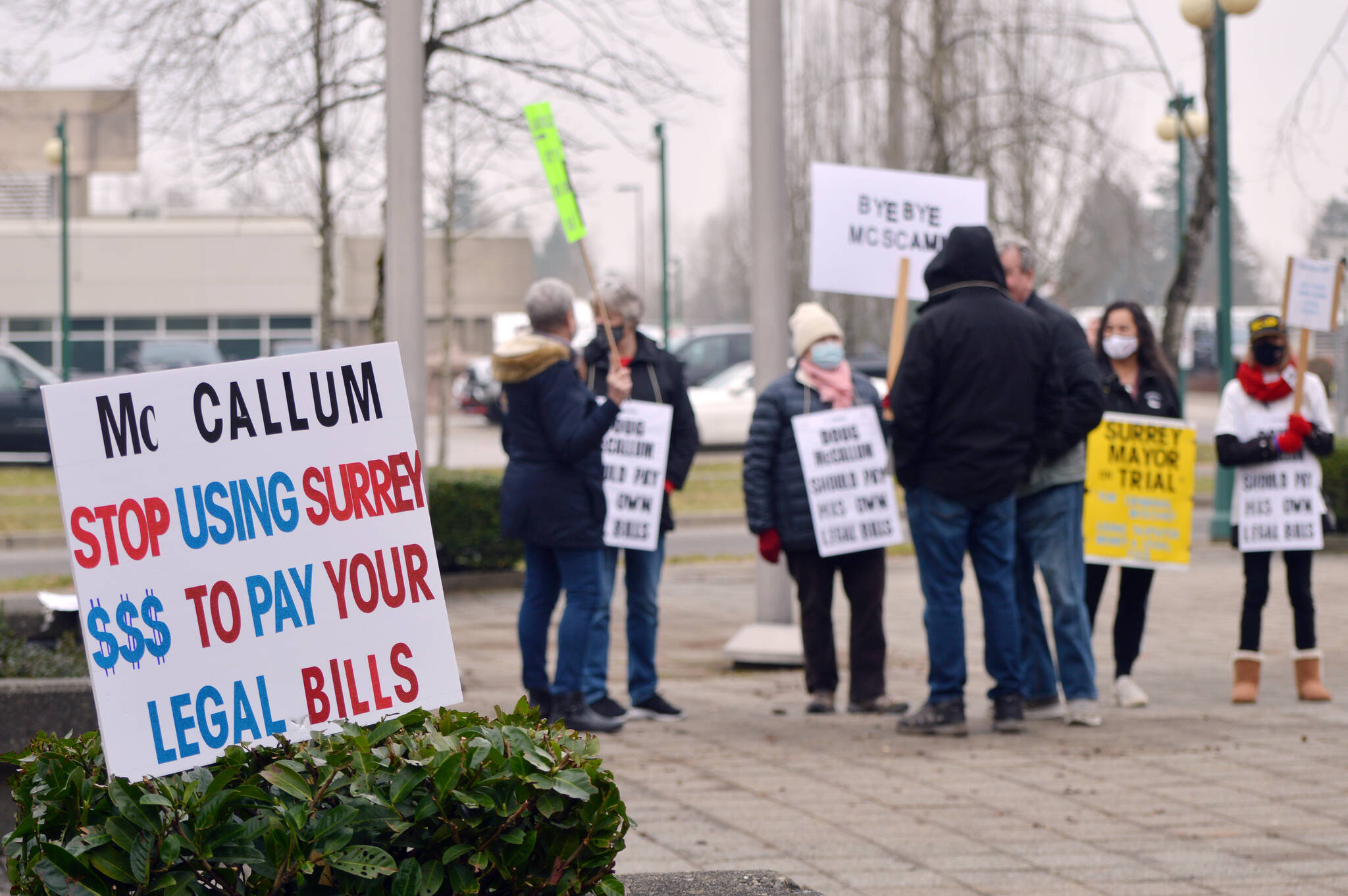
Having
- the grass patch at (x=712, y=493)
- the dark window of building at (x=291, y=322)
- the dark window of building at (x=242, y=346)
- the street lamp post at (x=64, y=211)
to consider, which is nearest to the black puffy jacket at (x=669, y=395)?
the grass patch at (x=712, y=493)

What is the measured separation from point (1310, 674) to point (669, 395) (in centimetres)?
327

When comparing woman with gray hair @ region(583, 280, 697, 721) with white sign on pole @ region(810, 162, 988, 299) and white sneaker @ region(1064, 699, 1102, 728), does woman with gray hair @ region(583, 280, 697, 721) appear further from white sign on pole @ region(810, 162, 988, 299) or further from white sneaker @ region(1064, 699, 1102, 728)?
white sneaker @ region(1064, 699, 1102, 728)

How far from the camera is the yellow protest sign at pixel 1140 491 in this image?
24.6 ft

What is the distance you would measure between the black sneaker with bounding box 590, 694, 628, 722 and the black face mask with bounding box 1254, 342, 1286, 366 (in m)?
3.45

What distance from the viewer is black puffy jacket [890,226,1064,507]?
6402mm

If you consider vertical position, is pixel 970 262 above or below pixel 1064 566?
above

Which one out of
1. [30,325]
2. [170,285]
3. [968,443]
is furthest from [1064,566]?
[30,325]

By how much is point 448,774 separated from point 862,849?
248cm

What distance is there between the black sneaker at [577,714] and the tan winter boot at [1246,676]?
9.60 feet

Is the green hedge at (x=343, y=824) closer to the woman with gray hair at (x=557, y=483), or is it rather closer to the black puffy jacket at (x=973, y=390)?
the woman with gray hair at (x=557, y=483)

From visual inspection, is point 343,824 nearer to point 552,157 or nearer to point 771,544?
point 552,157

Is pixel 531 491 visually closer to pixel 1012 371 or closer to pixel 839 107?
pixel 1012 371

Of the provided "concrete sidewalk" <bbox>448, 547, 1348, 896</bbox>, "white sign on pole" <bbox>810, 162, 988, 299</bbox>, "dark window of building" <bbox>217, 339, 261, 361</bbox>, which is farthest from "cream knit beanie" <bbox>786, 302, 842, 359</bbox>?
"dark window of building" <bbox>217, 339, 261, 361</bbox>

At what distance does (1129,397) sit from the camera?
7.62 m
